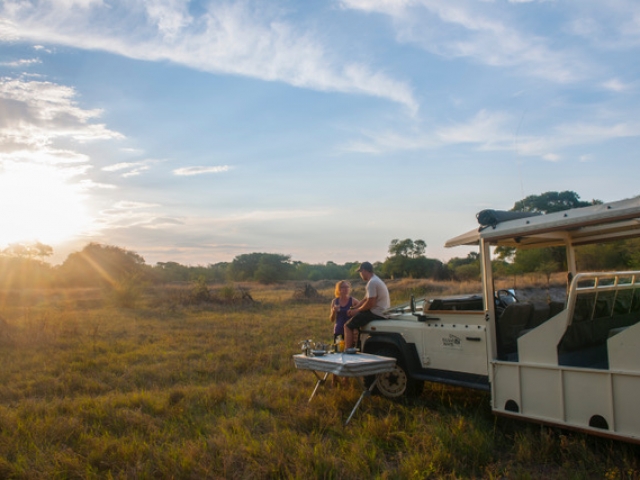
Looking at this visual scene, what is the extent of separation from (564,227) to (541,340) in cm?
106

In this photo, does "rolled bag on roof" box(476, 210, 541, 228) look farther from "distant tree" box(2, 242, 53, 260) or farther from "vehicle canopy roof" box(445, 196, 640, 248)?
"distant tree" box(2, 242, 53, 260)

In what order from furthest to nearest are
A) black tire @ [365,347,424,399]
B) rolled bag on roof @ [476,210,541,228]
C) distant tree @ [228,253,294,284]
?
distant tree @ [228,253,294,284] < black tire @ [365,347,424,399] < rolled bag on roof @ [476,210,541,228]

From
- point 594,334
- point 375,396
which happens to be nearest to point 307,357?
point 375,396

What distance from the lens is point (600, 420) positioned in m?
4.29

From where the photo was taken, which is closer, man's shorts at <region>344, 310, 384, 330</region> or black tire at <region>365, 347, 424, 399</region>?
black tire at <region>365, 347, 424, 399</region>

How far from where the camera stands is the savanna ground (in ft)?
14.9

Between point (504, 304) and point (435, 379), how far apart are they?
48.8 inches

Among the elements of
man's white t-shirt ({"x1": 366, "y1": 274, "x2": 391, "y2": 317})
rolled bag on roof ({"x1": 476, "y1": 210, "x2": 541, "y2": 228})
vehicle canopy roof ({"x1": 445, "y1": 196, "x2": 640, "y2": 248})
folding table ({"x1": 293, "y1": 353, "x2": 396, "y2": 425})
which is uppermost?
rolled bag on roof ({"x1": 476, "y1": 210, "x2": 541, "y2": 228})

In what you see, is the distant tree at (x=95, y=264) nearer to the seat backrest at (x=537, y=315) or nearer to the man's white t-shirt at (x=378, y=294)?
the man's white t-shirt at (x=378, y=294)

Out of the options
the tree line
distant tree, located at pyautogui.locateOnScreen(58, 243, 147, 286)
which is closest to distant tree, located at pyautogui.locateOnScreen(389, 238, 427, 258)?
the tree line

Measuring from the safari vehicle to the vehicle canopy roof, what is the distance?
1cm

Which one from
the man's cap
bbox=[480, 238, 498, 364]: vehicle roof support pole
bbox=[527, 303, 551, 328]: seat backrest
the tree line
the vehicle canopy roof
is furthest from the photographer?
the tree line

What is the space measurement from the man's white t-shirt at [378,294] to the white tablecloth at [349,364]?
89 centimetres

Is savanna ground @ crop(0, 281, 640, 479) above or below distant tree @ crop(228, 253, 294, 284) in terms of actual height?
below
